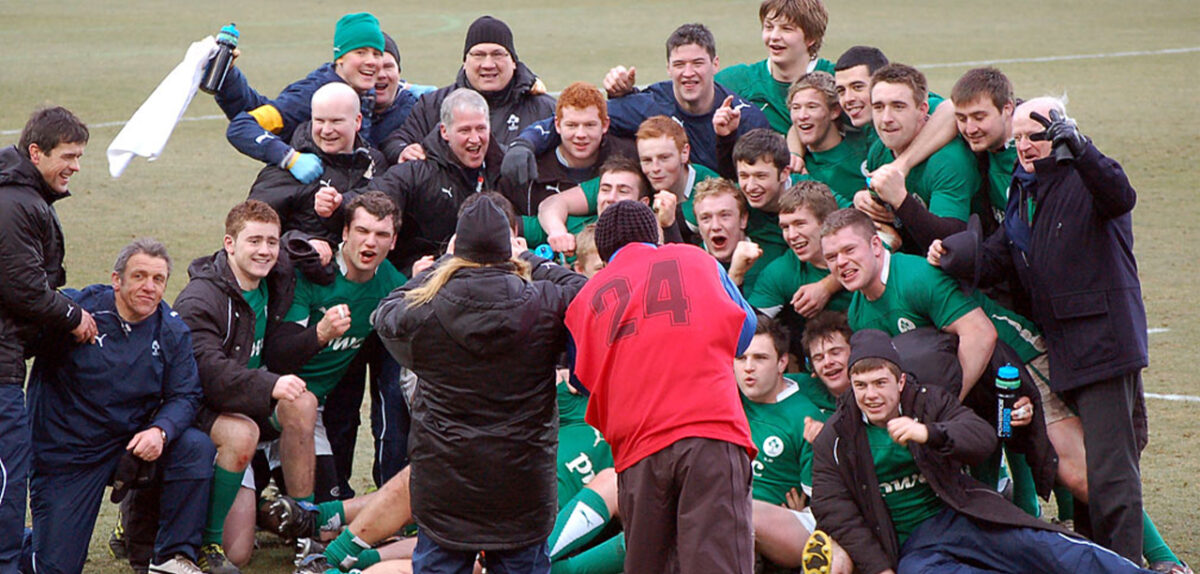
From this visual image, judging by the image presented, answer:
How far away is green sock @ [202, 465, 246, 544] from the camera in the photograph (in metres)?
7.65

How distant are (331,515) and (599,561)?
1.64 metres

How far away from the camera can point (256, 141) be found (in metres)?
8.77

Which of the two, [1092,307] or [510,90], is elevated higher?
[510,90]

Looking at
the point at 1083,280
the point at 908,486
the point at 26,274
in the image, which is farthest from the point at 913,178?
the point at 26,274

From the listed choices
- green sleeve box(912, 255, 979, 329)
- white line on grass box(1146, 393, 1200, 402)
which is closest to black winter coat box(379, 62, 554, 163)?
green sleeve box(912, 255, 979, 329)

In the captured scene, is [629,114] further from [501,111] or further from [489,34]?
[489,34]

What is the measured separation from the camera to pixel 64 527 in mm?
7355

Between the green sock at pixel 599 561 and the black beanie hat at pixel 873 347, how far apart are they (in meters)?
1.50

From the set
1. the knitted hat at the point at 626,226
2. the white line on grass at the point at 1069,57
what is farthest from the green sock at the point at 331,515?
the white line on grass at the point at 1069,57

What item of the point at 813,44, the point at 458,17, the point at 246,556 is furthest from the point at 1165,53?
the point at 246,556

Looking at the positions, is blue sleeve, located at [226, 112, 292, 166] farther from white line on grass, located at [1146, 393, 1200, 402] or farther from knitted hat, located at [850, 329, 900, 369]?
white line on grass, located at [1146, 393, 1200, 402]

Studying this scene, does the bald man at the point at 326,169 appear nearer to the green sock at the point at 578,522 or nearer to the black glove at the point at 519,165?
the black glove at the point at 519,165

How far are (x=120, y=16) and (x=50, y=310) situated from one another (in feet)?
84.3

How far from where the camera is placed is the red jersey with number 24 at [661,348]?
6172 mm
